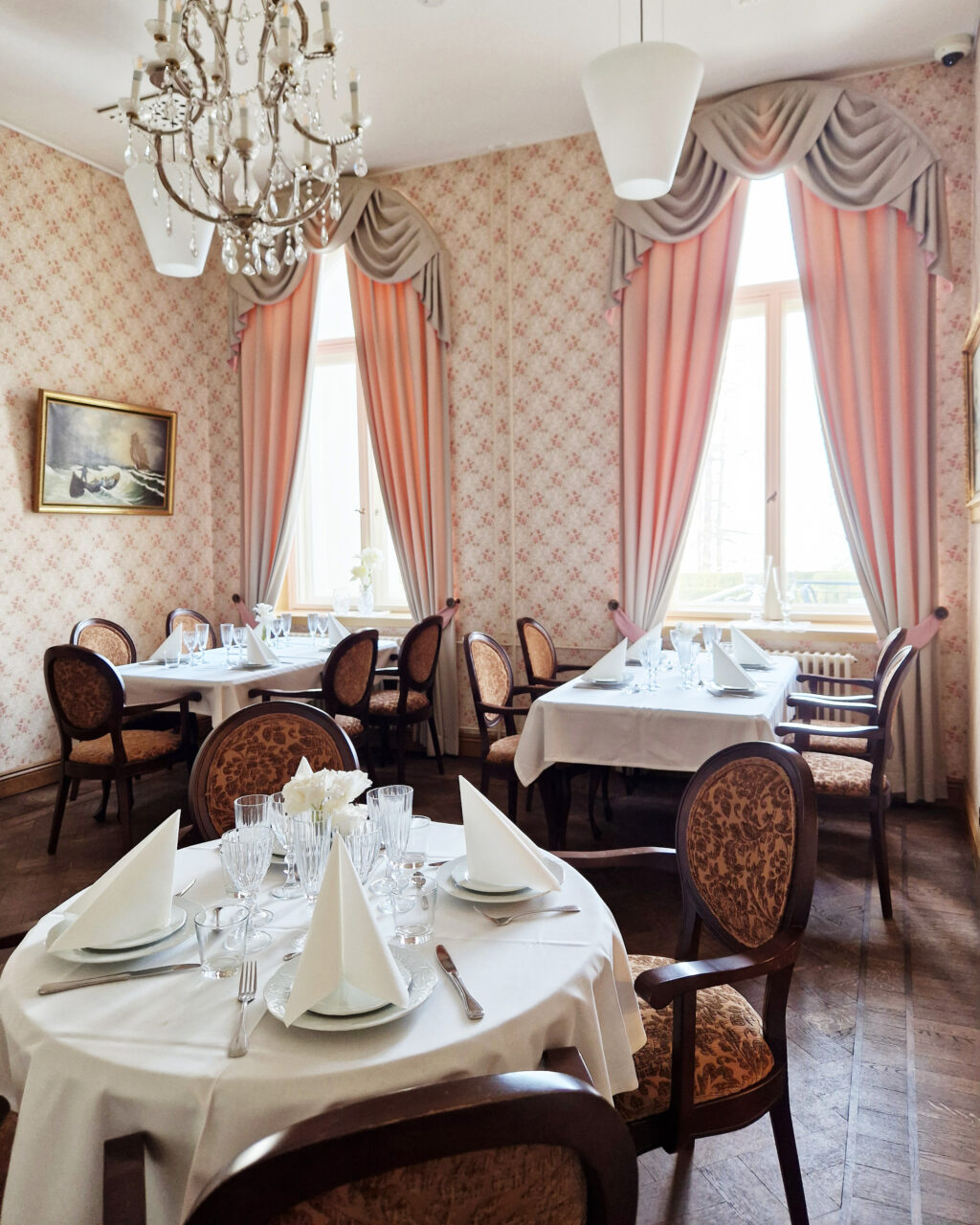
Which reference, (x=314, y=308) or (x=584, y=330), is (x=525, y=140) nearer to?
(x=584, y=330)

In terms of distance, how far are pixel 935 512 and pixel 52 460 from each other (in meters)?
4.61

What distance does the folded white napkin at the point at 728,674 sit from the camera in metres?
3.28

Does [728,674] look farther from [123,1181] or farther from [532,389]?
[123,1181]

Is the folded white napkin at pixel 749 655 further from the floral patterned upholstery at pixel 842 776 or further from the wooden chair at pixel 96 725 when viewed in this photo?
the wooden chair at pixel 96 725

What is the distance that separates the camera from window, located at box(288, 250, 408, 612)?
5.73 meters

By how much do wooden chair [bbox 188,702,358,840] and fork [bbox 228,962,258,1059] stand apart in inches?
33.5

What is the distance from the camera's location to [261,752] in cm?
212

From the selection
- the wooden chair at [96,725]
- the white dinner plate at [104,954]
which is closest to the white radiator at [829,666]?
the wooden chair at [96,725]

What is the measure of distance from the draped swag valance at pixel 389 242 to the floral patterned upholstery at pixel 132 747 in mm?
2768

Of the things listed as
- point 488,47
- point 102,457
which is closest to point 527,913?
point 488,47

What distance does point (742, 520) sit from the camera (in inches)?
191

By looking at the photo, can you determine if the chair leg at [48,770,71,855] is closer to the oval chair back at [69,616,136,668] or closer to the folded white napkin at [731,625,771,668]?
the oval chair back at [69,616,136,668]

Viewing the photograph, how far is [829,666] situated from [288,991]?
380 cm

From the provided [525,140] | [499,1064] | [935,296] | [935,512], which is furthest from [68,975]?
[525,140]
